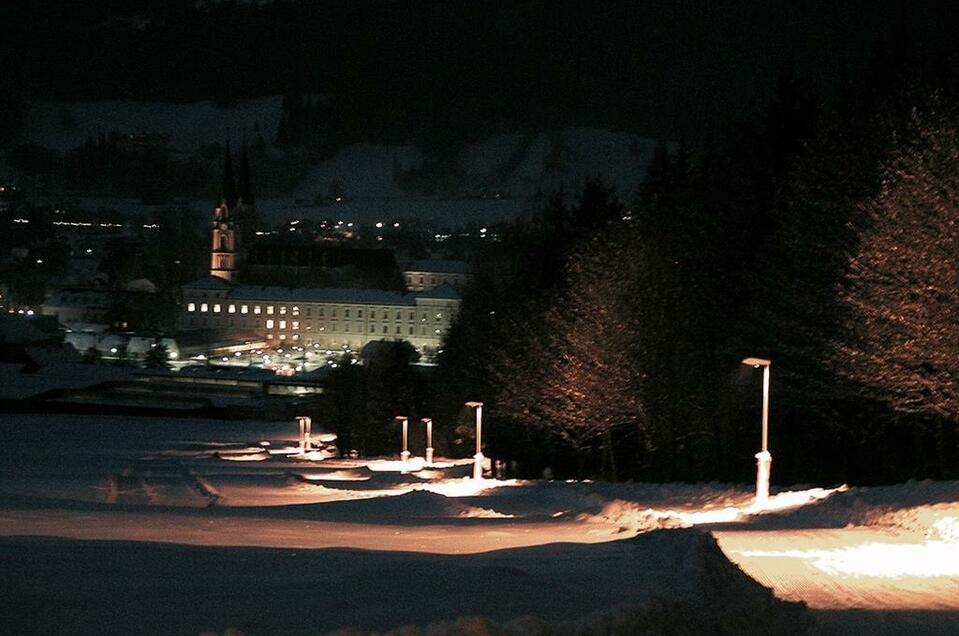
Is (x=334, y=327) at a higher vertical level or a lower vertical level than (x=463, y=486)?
higher

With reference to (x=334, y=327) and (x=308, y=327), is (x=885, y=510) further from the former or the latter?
(x=308, y=327)

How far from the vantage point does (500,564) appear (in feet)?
42.8

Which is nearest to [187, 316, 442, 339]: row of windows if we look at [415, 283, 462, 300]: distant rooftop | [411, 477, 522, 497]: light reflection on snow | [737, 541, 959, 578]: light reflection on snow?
[415, 283, 462, 300]: distant rooftop

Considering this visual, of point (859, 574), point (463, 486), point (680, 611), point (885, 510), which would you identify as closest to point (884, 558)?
point (859, 574)

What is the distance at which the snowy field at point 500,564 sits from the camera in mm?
9742

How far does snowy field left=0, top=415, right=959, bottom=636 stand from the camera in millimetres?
9742

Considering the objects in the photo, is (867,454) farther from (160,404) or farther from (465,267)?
(465,267)

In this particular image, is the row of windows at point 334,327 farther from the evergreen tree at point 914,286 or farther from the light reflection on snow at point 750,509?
the light reflection on snow at point 750,509

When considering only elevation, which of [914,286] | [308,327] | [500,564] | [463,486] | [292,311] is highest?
[292,311]

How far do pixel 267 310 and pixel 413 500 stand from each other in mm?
158771

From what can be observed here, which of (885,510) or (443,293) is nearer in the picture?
(885,510)

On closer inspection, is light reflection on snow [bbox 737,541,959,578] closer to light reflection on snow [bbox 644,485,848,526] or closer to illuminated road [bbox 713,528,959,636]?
illuminated road [bbox 713,528,959,636]

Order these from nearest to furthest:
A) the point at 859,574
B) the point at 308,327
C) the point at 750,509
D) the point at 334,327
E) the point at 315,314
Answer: the point at 859,574, the point at 750,509, the point at 334,327, the point at 308,327, the point at 315,314

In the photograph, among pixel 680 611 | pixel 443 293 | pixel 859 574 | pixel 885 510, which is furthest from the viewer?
pixel 443 293
